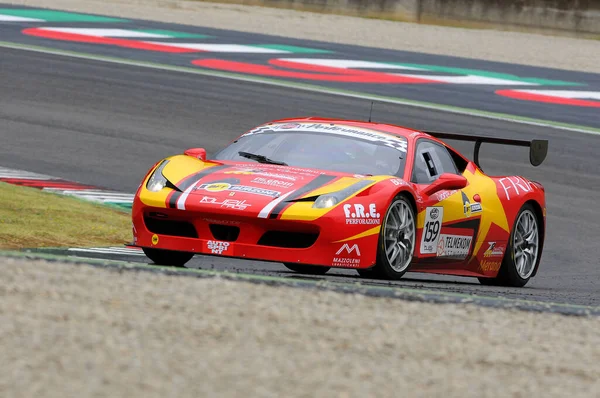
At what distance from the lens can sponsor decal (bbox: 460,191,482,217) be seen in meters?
10.0

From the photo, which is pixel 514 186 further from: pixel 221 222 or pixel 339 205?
pixel 221 222

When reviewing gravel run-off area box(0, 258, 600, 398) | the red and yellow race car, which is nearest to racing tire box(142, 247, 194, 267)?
the red and yellow race car

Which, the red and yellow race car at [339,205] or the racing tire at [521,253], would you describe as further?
the racing tire at [521,253]

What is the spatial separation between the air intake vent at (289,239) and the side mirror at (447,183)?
4.16 ft

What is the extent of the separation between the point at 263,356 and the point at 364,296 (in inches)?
68.4

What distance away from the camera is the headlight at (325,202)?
855 cm

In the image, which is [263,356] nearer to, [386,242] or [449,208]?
[386,242]

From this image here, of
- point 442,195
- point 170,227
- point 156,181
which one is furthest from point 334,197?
point 442,195

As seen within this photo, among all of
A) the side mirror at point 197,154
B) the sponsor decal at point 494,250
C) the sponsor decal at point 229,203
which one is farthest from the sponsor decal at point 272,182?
the sponsor decal at point 494,250

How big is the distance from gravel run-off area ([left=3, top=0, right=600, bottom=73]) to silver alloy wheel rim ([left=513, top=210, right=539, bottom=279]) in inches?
653

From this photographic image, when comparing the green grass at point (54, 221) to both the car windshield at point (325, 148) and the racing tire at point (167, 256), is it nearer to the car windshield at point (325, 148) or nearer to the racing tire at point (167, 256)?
the racing tire at point (167, 256)

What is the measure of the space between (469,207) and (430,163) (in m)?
0.43

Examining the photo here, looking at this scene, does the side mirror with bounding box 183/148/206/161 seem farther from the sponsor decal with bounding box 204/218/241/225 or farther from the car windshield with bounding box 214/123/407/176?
the sponsor decal with bounding box 204/218/241/225

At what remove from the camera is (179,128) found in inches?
702
